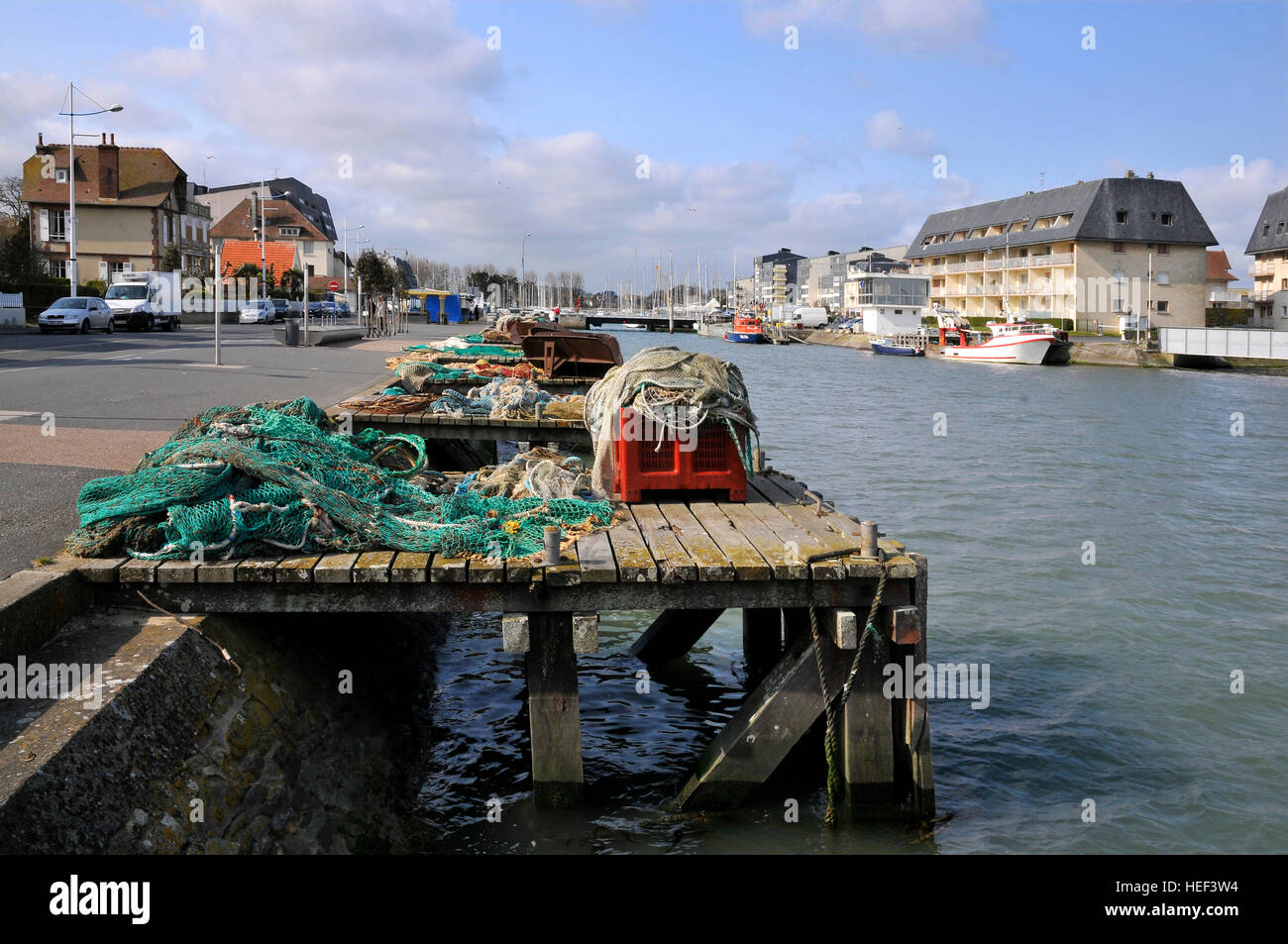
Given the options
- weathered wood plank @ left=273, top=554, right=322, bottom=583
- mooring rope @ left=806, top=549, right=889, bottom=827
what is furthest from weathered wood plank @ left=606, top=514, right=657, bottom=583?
weathered wood plank @ left=273, top=554, right=322, bottom=583

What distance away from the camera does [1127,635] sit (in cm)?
1213

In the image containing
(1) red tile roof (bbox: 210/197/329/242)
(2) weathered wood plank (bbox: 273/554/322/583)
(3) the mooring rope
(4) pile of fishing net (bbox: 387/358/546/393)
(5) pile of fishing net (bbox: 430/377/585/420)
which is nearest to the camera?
(2) weathered wood plank (bbox: 273/554/322/583)

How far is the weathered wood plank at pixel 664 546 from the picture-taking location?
22.2 ft

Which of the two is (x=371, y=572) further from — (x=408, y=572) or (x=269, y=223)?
(x=269, y=223)

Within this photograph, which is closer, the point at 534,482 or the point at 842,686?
the point at 842,686

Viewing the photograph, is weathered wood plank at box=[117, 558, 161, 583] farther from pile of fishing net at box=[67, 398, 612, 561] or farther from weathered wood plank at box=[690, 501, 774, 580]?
weathered wood plank at box=[690, 501, 774, 580]

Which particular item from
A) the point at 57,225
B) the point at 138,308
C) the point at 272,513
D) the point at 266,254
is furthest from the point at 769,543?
the point at 266,254

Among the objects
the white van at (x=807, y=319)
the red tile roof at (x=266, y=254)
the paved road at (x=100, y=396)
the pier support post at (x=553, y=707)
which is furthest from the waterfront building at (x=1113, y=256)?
the pier support post at (x=553, y=707)

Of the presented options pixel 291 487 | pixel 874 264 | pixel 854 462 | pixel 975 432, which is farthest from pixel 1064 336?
pixel 874 264

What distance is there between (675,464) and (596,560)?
2.17 m

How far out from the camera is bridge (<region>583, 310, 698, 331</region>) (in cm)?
13660

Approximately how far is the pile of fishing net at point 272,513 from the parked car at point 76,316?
36.5 metres

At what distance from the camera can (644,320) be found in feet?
467

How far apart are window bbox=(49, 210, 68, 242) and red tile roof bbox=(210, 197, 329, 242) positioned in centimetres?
2401
